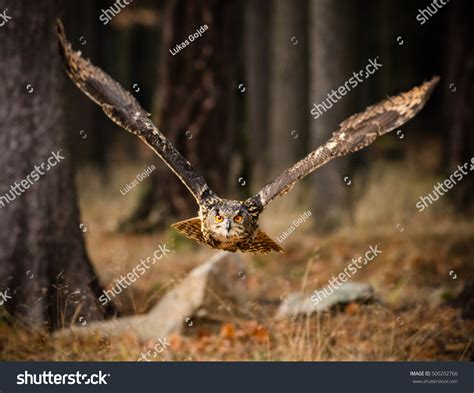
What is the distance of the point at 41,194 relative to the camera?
5.50m

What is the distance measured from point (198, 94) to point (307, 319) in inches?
171

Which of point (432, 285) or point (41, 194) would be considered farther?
point (432, 285)

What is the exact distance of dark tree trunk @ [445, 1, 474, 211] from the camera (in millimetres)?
9547

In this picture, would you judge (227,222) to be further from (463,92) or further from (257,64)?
(257,64)

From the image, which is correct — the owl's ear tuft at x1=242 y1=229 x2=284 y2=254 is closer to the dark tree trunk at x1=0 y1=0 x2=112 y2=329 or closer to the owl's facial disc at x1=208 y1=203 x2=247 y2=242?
the owl's facial disc at x1=208 y1=203 x2=247 y2=242

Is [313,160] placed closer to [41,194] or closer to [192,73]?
[41,194]

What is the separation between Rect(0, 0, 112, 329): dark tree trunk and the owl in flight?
1119mm

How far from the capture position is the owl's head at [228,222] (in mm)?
4078

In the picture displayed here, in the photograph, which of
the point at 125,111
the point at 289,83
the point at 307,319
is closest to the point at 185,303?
the point at 307,319

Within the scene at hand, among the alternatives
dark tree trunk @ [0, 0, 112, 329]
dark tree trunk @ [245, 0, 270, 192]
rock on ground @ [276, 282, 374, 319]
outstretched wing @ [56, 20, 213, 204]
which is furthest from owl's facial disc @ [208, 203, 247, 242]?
dark tree trunk @ [245, 0, 270, 192]

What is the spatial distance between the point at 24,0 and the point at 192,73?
3.32m

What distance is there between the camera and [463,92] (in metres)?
9.66

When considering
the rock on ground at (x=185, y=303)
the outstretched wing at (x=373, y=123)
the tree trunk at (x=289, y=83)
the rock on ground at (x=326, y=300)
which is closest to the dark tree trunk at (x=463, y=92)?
the tree trunk at (x=289, y=83)
